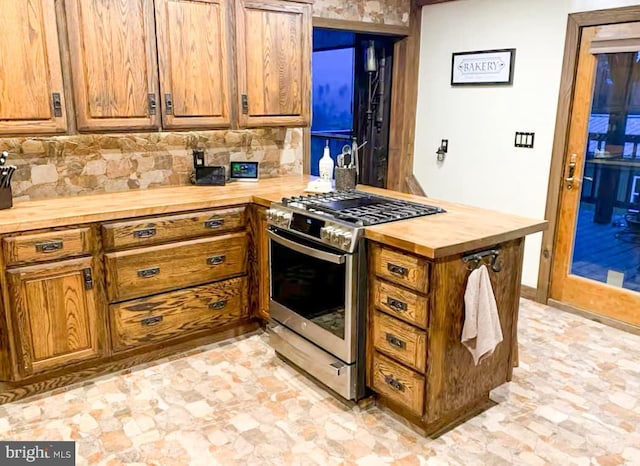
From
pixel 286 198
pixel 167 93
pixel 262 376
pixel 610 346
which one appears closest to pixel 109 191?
pixel 167 93

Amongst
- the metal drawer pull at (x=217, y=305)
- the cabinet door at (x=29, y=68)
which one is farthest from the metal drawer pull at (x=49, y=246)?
the metal drawer pull at (x=217, y=305)

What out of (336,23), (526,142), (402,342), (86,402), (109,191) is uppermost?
(336,23)

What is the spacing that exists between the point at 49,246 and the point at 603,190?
353 cm

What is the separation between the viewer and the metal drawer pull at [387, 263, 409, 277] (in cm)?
230

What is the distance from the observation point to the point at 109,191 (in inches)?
134

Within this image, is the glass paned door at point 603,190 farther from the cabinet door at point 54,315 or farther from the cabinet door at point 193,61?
the cabinet door at point 54,315

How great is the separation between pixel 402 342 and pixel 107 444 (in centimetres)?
142

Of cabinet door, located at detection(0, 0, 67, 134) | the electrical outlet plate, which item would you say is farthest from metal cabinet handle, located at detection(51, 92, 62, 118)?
the electrical outlet plate

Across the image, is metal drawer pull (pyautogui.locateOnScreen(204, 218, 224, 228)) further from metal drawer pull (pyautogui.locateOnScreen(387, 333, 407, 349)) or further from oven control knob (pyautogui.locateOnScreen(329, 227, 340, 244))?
metal drawer pull (pyautogui.locateOnScreen(387, 333, 407, 349))

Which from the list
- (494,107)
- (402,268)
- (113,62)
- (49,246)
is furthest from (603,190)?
(49,246)

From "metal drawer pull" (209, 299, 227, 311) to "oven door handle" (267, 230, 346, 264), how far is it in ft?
1.90

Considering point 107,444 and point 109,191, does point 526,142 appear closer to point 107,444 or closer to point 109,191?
point 109,191

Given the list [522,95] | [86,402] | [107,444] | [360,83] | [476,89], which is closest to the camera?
[107,444]

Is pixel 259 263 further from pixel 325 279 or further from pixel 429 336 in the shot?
pixel 429 336
